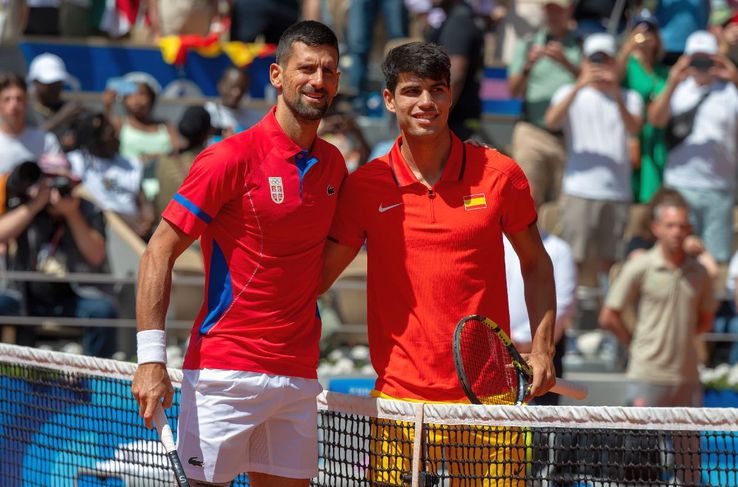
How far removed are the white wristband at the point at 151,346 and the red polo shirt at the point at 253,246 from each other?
21cm

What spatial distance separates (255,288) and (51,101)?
25.9ft

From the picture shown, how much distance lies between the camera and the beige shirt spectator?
933 centimetres

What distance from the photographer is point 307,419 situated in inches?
209

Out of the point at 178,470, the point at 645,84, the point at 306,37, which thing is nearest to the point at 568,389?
the point at 178,470

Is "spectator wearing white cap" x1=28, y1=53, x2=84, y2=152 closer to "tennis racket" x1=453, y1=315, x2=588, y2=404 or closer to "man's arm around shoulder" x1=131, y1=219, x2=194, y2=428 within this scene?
"man's arm around shoulder" x1=131, y1=219, x2=194, y2=428

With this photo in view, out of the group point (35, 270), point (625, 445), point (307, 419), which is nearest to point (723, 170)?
point (35, 270)

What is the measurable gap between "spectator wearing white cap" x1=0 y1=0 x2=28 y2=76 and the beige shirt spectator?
6.99 meters

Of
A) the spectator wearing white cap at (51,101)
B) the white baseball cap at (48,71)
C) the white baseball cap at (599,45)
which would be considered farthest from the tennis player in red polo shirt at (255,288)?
the white baseball cap at (48,71)

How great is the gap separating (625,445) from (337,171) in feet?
5.30

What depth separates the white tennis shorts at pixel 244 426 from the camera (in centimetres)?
515

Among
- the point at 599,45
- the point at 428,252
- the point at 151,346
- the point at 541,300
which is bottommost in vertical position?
the point at 151,346

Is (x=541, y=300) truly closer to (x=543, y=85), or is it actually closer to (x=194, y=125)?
(x=194, y=125)

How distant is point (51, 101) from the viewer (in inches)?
495

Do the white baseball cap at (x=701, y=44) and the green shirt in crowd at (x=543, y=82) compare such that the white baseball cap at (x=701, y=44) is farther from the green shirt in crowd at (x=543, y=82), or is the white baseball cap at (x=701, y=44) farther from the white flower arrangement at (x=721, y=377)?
the white flower arrangement at (x=721, y=377)
